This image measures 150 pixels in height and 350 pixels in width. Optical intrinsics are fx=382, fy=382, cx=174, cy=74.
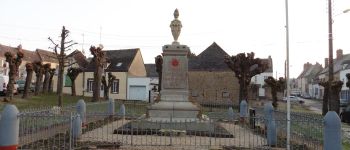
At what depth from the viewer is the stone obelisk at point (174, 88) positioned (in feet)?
54.0

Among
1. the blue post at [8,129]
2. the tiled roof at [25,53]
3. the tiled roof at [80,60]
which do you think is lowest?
the blue post at [8,129]

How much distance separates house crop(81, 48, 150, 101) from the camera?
50000mm

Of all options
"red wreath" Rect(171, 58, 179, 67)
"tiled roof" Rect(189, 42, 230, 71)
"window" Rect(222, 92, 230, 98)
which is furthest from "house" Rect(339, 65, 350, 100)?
"red wreath" Rect(171, 58, 179, 67)

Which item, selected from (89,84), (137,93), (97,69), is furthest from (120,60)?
(97,69)

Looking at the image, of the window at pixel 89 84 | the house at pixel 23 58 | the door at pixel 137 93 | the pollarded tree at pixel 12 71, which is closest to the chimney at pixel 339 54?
the door at pixel 137 93

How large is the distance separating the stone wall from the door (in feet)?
21.3

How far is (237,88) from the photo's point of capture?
151 ft

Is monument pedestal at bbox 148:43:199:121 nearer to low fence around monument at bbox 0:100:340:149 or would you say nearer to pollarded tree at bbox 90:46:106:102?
low fence around monument at bbox 0:100:340:149

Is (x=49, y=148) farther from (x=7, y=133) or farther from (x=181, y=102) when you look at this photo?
(x=181, y=102)

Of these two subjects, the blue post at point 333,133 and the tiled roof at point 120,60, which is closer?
the blue post at point 333,133

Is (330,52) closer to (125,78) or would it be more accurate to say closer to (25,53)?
(125,78)

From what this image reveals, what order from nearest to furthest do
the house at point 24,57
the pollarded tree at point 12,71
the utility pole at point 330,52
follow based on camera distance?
the utility pole at point 330,52 → the pollarded tree at point 12,71 → the house at point 24,57

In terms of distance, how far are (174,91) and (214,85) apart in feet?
98.4

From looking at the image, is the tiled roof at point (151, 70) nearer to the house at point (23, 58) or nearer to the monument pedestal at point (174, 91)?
the house at point (23, 58)
